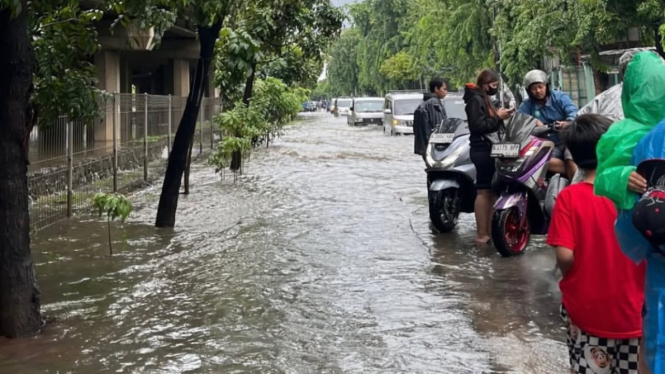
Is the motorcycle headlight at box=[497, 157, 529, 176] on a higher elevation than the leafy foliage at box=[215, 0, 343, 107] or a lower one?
lower

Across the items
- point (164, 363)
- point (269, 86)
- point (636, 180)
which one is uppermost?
point (269, 86)

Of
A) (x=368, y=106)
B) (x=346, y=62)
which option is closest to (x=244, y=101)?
(x=368, y=106)

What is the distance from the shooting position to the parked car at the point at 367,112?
149ft

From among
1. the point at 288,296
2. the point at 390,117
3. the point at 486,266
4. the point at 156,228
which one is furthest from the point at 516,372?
the point at 390,117

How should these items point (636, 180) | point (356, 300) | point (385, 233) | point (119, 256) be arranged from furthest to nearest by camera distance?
point (385, 233) < point (119, 256) < point (356, 300) < point (636, 180)

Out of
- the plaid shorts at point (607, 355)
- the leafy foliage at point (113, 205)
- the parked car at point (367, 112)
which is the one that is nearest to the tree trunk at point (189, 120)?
the leafy foliage at point (113, 205)

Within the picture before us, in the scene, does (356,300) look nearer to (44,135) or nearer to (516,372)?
(516,372)

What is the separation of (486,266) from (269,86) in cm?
1098

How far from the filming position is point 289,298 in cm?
702

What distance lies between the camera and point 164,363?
541cm

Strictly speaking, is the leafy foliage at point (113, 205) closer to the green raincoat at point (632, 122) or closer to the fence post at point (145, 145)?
the green raincoat at point (632, 122)

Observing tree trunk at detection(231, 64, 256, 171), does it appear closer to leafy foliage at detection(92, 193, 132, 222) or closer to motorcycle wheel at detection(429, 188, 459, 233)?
motorcycle wheel at detection(429, 188, 459, 233)

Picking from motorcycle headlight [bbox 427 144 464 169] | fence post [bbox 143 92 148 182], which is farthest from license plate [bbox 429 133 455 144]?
fence post [bbox 143 92 148 182]

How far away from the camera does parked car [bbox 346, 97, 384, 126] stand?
1786 inches
